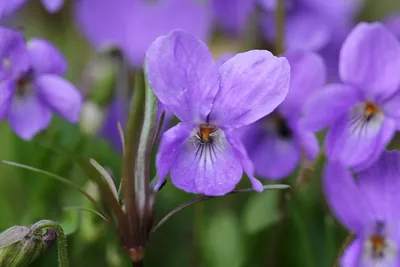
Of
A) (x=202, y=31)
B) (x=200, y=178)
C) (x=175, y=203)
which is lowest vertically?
(x=175, y=203)

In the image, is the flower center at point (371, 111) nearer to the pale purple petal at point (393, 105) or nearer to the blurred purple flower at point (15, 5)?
the pale purple petal at point (393, 105)

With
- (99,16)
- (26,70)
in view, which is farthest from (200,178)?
(99,16)

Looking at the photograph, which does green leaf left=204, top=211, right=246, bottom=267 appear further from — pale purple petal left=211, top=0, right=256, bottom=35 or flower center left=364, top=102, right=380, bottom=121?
pale purple petal left=211, top=0, right=256, bottom=35

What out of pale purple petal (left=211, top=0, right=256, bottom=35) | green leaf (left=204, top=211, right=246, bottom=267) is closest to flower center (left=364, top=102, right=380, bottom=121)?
green leaf (left=204, top=211, right=246, bottom=267)

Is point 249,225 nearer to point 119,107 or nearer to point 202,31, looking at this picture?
point 119,107

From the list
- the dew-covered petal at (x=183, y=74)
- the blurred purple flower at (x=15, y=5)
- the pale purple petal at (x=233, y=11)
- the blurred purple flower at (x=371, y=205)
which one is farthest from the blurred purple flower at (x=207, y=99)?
the pale purple petal at (x=233, y=11)

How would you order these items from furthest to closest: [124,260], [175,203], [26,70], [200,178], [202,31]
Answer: [202,31] → [175,203] → [124,260] → [26,70] → [200,178]
